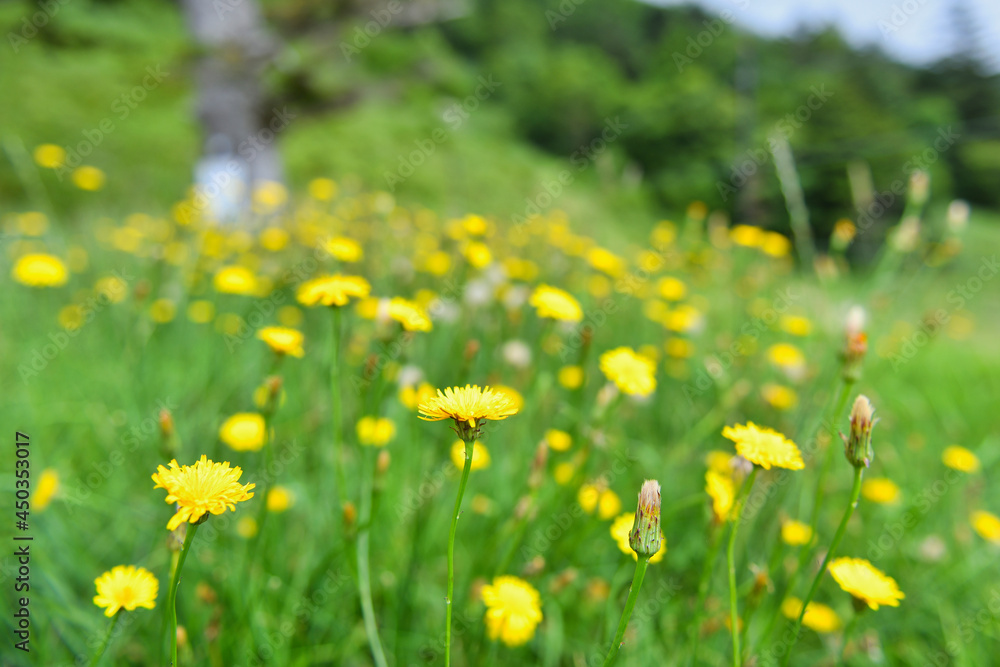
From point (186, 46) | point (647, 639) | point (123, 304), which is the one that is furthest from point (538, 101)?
point (647, 639)

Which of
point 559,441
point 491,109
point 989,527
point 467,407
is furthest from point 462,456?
point 491,109

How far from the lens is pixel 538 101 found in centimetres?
1695

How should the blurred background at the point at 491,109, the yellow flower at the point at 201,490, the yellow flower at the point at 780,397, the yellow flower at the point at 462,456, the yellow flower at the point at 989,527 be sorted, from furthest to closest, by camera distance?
the blurred background at the point at 491,109
the yellow flower at the point at 780,397
the yellow flower at the point at 989,527
the yellow flower at the point at 462,456
the yellow flower at the point at 201,490

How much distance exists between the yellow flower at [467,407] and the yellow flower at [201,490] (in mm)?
155

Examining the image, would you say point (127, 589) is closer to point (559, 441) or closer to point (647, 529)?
point (647, 529)

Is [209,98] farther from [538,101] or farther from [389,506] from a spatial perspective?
[538,101]

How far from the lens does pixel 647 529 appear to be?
0.52 m

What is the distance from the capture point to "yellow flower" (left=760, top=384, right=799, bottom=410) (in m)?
1.56

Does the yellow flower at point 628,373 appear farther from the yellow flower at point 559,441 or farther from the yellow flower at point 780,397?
the yellow flower at point 780,397

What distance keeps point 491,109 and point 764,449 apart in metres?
18.8

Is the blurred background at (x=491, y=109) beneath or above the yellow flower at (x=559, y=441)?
beneath

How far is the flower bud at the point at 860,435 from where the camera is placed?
0.60 metres

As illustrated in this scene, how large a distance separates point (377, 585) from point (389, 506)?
0.68ft

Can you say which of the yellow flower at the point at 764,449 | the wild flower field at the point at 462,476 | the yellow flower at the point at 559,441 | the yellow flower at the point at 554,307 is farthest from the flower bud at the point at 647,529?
the yellow flower at the point at 559,441
